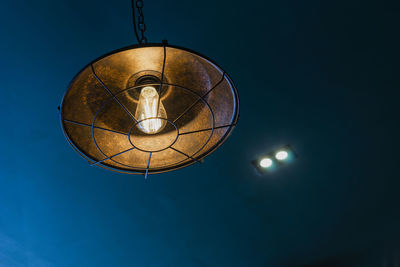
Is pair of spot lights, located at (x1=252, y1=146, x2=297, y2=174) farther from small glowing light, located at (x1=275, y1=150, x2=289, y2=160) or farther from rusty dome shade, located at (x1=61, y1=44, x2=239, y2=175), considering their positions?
rusty dome shade, located at (x1=61, y1=44, x2=239, y2=175)

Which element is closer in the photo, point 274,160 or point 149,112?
point 149,112

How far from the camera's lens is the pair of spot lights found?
227cm

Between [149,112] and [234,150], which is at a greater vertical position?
[234,150]

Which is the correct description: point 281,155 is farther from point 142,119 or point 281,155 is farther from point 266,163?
point 142,119

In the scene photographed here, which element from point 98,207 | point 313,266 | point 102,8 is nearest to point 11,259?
point 98,207

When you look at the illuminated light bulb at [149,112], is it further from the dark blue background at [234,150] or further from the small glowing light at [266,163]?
the small glowing light at [266,163]

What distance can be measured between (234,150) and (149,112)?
4.27 ft

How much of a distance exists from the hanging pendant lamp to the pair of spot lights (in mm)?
1273

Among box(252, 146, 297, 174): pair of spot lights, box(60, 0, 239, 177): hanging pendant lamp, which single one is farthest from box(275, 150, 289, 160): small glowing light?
box(60, 0, 239, 177): hanging pendant lamp

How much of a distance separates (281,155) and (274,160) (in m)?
0.06

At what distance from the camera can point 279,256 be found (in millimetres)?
2922

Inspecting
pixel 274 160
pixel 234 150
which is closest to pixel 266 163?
pixel 274 160

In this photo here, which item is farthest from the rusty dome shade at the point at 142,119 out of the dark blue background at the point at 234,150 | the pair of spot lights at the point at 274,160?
the pair of spot lights at the point at 274,160

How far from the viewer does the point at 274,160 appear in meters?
2.30
